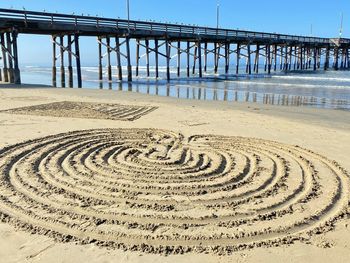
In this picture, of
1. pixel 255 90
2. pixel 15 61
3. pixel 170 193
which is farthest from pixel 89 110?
pixel 255 90

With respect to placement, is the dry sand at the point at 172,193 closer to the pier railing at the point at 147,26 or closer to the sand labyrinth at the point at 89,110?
the sand labyrinth at the point at 89,110

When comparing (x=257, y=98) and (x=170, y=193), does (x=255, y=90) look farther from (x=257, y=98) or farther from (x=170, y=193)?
(x=170, y=193)

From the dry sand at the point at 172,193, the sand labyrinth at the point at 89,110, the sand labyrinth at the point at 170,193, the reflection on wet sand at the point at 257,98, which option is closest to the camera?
the dry sand at the point at 172,193

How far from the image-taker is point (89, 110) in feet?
34.5

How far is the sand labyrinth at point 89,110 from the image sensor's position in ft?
31.2

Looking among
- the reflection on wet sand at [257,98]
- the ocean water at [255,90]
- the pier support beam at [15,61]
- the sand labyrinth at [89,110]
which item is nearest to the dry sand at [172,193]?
the sand labyrinth at [89,110]

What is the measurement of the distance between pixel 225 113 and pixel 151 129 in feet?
11.0

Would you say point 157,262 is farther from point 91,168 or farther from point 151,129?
point 151,129

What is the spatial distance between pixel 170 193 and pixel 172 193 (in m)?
0.02

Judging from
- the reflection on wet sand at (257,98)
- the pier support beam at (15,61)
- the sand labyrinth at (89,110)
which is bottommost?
the reflection on wet sand at (257,98)

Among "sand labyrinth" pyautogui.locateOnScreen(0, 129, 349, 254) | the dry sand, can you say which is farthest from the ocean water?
"sand labyrinth" pyautogui.locateOnScreen(0, 129, 349, 254)

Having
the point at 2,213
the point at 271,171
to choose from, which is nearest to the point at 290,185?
the point at 271,171

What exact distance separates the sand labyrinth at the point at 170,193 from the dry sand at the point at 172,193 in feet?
0.04

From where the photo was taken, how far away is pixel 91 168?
5.09m
